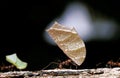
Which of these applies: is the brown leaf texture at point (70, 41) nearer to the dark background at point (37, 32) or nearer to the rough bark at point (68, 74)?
the rough bark at point (68, 74)

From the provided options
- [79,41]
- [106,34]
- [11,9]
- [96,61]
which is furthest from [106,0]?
[79,41]

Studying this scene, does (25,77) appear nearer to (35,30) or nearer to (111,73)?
(111,73)

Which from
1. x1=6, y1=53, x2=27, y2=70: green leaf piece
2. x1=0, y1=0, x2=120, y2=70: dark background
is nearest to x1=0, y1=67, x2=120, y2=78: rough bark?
x1=6, y1=53, x2=27, y2=70: green leaf piece

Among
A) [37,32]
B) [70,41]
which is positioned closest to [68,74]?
[70,41]

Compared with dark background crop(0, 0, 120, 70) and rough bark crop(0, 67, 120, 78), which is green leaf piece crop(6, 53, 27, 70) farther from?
dark background crop(0, 0, 120, 70)

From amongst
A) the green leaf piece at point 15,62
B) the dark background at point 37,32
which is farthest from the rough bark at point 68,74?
the dark background at point 37,32

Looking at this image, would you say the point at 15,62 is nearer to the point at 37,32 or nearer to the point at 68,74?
the point at 68,74
